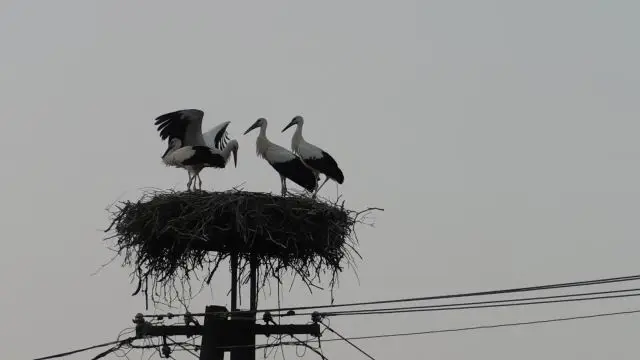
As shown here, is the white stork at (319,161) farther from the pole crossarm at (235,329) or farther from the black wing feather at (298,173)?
the pole crossarm at (235,329)

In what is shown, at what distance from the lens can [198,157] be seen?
34.0ft

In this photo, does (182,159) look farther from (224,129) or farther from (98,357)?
(98,357)

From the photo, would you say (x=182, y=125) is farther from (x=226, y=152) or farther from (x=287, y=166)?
(x=287, y=166)

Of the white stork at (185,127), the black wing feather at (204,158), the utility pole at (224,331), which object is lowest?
the utility pole at (224,331)

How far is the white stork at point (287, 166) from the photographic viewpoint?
33.4 ft

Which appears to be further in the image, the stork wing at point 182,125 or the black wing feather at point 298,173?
the stork wing at point 182,125

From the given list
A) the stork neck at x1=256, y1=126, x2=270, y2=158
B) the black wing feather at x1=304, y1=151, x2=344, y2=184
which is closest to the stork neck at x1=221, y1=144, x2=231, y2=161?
the stork neck at x1=256, y1=126, x2=270, y2=158

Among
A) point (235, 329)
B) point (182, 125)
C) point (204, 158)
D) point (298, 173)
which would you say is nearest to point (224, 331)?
point (235, 329)

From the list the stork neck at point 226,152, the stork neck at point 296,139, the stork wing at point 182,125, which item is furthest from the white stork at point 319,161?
the stork wing at point 182,125

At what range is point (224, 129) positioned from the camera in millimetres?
12016

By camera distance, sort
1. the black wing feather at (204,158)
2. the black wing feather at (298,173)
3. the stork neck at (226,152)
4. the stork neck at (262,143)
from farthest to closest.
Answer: the stork neck at (226,152) → the stork neck at (262,143) → the black wing feather at (204,158) → the black wing feather at (298,173)

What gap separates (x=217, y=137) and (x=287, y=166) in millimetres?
1778

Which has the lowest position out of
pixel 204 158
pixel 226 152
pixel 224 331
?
pixel 224 331

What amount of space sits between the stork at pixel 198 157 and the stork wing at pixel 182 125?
0.17 m
